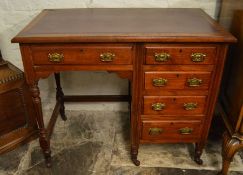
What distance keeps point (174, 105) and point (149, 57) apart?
1.23 feet

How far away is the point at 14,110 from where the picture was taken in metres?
1.96

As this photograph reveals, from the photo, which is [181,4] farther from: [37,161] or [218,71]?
[37,161]

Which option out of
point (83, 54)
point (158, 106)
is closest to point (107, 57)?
point (83, 54)

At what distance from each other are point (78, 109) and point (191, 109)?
123 centimetres

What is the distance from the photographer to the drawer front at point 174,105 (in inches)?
63.9

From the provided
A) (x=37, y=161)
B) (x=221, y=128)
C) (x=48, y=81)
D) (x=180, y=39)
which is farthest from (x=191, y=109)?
(x=48, y=81)

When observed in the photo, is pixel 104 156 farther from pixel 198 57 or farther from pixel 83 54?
pixel 198 57

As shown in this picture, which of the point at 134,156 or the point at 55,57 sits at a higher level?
the point at 55,57

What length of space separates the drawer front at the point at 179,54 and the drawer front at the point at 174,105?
25 centimetres

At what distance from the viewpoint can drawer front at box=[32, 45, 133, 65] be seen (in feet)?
4.75

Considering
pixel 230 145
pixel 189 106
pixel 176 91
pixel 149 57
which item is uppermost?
pixel 149 57

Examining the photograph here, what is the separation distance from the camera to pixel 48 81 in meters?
2.40

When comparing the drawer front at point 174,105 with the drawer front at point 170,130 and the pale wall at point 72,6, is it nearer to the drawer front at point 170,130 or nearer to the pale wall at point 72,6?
the drawer front at point 170,130

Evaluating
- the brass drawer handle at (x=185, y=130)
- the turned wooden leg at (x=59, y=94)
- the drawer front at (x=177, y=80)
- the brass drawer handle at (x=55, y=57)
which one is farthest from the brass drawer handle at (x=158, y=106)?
the turned wooden leg at (x=59, y=94)
